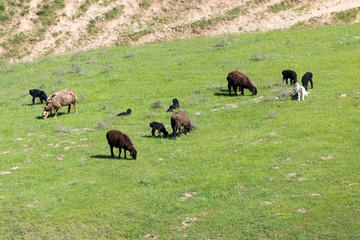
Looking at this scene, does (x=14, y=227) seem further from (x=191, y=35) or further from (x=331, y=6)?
(x=331, y=6)

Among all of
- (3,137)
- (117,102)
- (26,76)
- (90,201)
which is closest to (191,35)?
(26,76)

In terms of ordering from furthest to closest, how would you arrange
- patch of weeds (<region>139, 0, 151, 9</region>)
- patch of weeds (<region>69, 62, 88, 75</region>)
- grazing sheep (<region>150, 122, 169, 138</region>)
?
patch of weeds (<region>139, 0, 151, 9</region>)
patch of weeds (<region>69, 62, 88, 75</region>)
grazing sheep (<region>150, 122, 169, 138</region>)

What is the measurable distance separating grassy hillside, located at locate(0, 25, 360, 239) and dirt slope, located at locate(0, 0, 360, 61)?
1685cm

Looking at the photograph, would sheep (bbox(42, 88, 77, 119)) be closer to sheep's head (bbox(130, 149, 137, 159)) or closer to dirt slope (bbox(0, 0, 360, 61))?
sheep's head (bbox(130, 149, 137, 159))

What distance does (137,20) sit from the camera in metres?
61.9

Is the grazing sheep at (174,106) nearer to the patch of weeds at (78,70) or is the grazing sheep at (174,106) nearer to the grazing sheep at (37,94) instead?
the grazing sheep at (37,94)

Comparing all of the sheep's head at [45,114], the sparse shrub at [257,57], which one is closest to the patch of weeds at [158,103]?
the sheep's head at [45,114]

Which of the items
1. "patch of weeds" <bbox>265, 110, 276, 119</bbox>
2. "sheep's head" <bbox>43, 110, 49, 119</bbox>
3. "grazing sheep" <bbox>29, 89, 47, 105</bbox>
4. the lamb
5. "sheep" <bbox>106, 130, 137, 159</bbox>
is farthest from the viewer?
"grazing sheep" <bbox>29, 89, 47, 105</bbox>

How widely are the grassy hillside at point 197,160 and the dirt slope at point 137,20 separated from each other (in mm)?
16853

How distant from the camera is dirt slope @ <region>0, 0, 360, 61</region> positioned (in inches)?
2217

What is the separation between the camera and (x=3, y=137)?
28.0 m

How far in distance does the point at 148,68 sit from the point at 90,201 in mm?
26435

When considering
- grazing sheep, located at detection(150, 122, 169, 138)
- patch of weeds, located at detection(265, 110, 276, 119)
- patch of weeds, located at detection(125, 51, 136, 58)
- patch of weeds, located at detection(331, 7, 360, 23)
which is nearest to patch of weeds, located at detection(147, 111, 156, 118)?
grazing sheep, located at detection(150, 122, 169, 138)

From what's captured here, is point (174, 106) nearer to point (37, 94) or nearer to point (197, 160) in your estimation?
point (197, 160)
